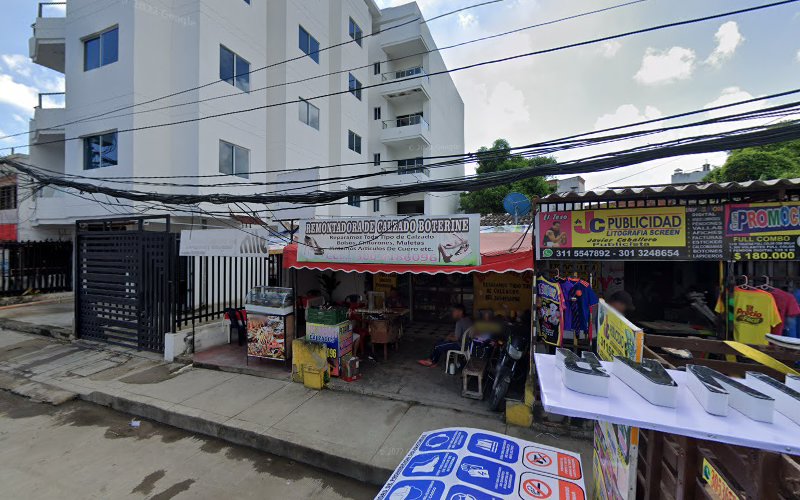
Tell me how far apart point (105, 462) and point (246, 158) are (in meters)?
11.9

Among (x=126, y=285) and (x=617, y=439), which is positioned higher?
(x=126, y=285)

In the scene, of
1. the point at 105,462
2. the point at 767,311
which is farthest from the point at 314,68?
the point at 767,311

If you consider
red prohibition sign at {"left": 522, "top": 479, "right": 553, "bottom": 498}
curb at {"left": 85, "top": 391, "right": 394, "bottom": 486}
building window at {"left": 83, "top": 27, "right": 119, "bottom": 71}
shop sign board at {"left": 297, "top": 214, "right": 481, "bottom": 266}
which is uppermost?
building window at {"left": 83, "top": 27, "right": 119, "bottom": 71}

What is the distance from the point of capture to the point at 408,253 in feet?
19.8

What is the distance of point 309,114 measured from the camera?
56.2 ft

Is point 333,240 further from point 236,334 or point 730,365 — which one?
point 730,365

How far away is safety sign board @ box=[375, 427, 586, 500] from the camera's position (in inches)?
74.4

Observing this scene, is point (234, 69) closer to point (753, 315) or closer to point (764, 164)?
point (753, 315)

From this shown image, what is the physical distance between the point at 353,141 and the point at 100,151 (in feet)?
39.1

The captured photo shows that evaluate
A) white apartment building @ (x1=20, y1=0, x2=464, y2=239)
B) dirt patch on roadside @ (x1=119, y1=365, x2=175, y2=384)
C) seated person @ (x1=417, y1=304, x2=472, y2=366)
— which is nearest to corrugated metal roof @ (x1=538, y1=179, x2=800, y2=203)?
→ seated person @ (x1=417, y1=304, x2=472, y2=366)

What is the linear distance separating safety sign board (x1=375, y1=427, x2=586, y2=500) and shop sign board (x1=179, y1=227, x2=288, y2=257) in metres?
6.00

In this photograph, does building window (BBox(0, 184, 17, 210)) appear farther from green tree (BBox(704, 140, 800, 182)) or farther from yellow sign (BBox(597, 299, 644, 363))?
green tree (BBox(704, 140, 800, 182))

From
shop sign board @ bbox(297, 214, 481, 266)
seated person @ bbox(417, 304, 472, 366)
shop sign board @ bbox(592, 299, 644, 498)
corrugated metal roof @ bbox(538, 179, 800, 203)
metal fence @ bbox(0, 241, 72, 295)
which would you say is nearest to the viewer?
shop sign board @ bbox(592, 299, 644, 498)

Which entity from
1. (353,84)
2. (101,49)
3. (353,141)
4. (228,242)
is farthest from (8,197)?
(228,242)
